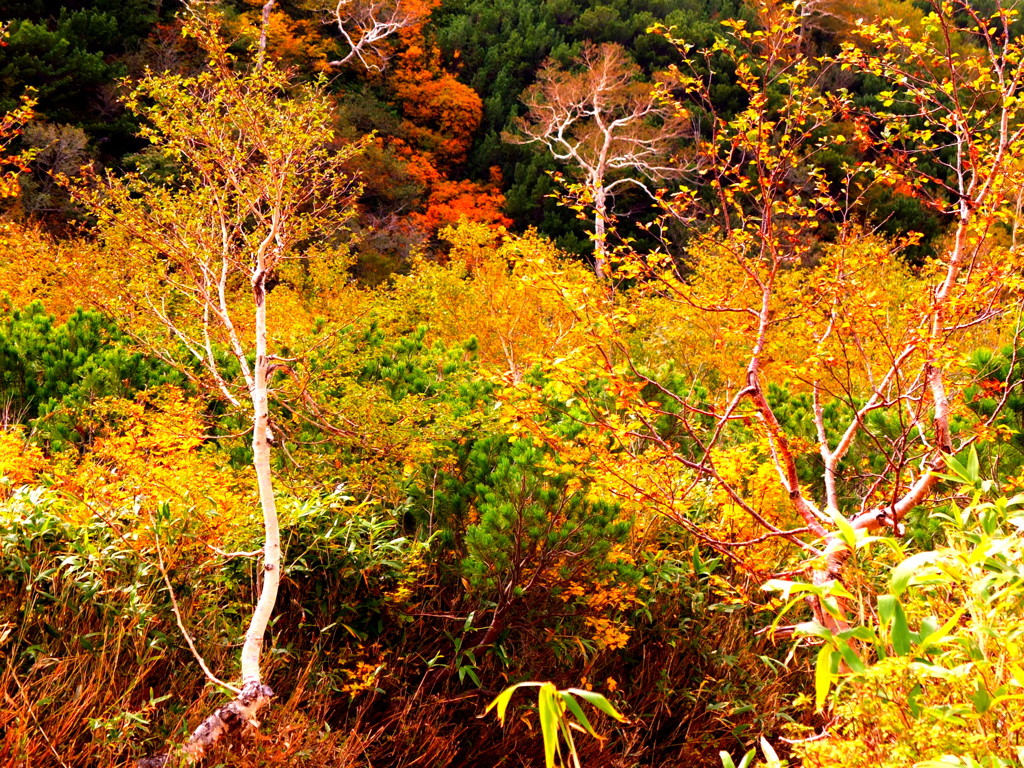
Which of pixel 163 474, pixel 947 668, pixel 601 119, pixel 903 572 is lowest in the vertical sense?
pixel 601 119

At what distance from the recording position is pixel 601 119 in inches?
902

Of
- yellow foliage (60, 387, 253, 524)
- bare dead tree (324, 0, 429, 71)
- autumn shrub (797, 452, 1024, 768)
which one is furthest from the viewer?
bare dead tree (324, 0, 429, 71)

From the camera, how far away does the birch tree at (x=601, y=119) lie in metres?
21.5

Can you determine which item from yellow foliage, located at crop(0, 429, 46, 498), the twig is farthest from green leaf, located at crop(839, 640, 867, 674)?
yellow foliage, located at crop(0, 429, 46, 498)

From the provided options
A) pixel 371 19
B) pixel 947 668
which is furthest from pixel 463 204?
pixel 947 668

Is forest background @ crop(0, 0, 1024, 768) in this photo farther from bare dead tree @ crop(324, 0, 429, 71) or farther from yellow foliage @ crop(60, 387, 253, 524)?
bare dead tree @ crop(324, 0, 429, 71)

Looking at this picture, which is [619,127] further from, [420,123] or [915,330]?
[915,330]

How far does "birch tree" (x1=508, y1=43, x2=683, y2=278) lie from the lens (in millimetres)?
21516

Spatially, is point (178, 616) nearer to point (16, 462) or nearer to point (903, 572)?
point (16, 462)

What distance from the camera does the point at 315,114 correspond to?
3793 millimetres

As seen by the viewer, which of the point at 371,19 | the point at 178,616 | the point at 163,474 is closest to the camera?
the point at 178,616

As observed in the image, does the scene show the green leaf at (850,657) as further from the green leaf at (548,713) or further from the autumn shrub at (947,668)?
the green leaf at (548,713)

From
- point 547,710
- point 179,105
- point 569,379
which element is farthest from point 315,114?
point 547,710

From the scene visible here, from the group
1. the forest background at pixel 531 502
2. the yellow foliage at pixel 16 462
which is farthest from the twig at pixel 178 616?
the yellow foliage at pixel 16 462
